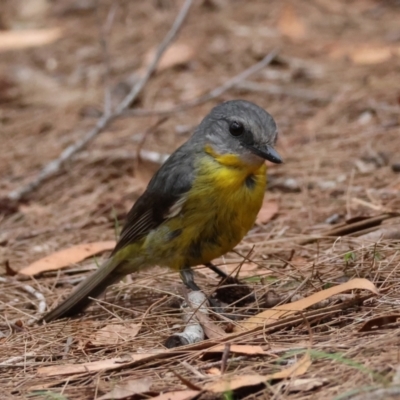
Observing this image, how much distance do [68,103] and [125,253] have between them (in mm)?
4753

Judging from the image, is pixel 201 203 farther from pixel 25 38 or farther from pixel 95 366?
pixel 25 38

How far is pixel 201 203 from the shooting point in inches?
184

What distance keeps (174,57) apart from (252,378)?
754cm

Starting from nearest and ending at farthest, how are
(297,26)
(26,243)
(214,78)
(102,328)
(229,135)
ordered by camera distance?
(102,328), (229,135), (26,243), (214,78), (297,26)

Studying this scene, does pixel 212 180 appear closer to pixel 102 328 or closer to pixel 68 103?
pixel 102 328

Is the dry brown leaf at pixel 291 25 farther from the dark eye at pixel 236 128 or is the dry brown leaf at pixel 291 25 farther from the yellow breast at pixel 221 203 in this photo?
the yellow breast at pixel 221 203

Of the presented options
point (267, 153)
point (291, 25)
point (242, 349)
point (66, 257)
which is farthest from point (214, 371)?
point (291, 25)

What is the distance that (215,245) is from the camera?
4715 mm

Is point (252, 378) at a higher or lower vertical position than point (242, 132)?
lower

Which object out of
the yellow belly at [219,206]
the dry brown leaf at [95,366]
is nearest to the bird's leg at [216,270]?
the yellow belly at [219,206]

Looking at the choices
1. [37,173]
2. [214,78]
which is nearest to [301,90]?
[214,78]

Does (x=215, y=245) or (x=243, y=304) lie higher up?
(x=215, y=245)

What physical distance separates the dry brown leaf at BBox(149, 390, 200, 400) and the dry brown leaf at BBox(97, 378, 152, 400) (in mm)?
82

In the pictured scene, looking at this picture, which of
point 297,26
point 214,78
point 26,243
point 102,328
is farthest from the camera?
point 297,26
